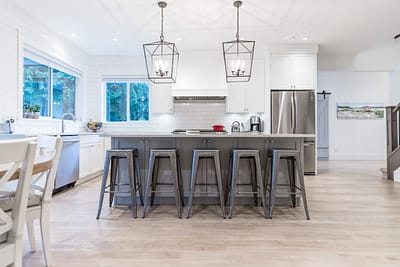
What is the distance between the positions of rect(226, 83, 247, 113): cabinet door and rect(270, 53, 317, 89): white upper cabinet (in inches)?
26.8

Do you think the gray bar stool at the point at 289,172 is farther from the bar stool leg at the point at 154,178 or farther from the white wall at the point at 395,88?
the white wall at the point at 395,88

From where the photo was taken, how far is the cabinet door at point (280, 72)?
18.7ft

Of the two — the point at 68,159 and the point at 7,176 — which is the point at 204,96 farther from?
the point at 7,176

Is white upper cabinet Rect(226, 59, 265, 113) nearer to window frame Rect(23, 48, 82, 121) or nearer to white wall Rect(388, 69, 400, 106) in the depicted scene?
window frame Rect(23, 48, 82, 121)

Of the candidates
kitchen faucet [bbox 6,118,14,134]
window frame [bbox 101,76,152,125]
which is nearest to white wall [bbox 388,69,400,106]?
window frame [bbox 101,76,152,125]

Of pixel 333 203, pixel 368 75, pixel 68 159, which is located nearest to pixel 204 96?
pixel 68 159

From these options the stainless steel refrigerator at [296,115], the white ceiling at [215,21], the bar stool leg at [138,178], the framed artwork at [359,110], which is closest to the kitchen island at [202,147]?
the bar stool leg at [138,178]

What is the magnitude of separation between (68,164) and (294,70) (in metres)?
4.54

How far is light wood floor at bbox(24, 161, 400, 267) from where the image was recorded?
78.0 inches

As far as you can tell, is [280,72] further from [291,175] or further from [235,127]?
[291,175]

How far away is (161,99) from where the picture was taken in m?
6.00

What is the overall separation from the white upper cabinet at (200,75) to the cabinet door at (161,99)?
175 mm

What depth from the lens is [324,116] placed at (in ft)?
28.2

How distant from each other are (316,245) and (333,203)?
1452 mm
